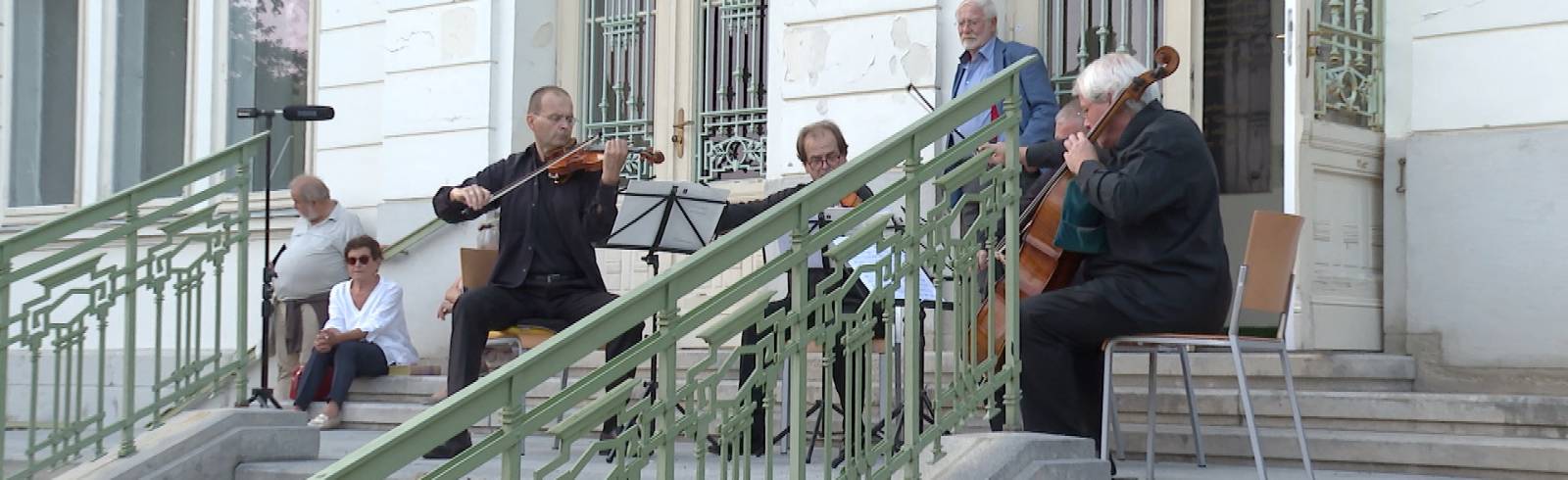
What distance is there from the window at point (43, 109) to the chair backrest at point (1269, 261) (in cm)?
925

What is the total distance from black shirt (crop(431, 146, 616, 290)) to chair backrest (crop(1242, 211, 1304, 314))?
2297 mm

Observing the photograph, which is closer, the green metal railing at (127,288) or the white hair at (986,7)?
the green metal railing at (127,288)

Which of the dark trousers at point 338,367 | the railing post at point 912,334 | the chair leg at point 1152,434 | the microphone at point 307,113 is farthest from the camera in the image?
the dark trousers at point 338,367

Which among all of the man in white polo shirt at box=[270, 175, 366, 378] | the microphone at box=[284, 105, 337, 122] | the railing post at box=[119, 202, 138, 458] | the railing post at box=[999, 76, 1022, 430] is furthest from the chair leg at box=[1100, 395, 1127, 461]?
the man in white polo shirt at box=[270, 175, 366, 378]

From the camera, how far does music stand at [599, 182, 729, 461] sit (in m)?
6.14

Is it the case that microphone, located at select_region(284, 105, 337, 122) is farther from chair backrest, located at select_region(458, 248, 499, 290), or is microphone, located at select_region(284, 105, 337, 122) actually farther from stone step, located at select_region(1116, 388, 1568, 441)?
stone step, located at select_region(1116, 388, 1568, 441)

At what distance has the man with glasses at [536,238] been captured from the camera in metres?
6.39

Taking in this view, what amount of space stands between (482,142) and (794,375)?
5716mm

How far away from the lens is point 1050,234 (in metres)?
5.12

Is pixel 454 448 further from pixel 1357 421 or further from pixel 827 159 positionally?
pixel 1357 421

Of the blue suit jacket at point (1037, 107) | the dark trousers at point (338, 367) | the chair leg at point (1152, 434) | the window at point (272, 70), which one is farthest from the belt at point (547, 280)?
the window at point (272, 70)

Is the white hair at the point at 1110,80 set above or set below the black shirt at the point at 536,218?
above

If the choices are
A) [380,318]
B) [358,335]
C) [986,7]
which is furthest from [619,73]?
[986,7]

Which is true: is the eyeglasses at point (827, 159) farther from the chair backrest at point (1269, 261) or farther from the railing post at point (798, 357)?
the railing post at point (798, 357)
